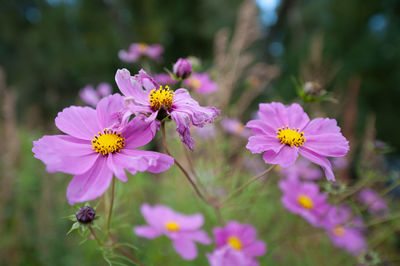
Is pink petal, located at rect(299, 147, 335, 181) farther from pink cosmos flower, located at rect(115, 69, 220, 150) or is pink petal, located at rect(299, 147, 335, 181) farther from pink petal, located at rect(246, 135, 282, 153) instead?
pink cosmos flower, located at rect(115, 69, 220, 150)

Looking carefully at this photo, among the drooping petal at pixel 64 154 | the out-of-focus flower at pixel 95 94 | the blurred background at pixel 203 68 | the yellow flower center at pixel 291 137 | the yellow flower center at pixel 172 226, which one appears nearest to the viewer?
the drooping petal at pixel 64 154

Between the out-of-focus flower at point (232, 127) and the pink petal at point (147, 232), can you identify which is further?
the out-of-focus flower at point (232, 127)

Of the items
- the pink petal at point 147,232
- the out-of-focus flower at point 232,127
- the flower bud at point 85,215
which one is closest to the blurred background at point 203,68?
the out-of-focus flower at point 232,127

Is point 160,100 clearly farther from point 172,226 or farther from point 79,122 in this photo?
point 172,226

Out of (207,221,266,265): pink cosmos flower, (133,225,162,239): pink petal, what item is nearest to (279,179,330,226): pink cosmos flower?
(207,221,266,265): pink cosmos flower

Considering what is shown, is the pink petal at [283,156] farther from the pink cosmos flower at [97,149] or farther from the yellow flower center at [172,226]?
the yellow flower center at [172,226]

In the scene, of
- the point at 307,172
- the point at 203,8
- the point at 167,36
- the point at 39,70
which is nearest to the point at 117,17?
the point at 167,36
